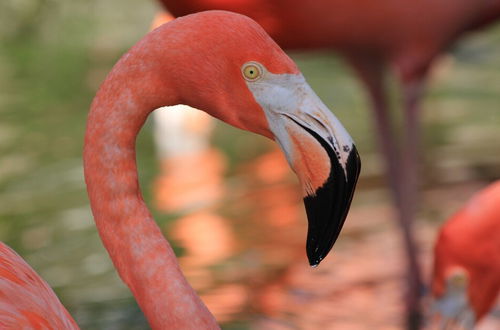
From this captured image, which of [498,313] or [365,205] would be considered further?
[365,205]

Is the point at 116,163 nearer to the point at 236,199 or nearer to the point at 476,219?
the point at 476,219

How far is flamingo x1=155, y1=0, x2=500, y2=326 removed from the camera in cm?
373

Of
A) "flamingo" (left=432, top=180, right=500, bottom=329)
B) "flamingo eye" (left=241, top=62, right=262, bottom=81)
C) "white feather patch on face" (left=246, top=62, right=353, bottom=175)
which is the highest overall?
"flamingo eye" (left=241, top=62, right=262, bottom=81)

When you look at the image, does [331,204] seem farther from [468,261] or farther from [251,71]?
[468,261]

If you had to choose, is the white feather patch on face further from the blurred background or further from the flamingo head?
the blurred background

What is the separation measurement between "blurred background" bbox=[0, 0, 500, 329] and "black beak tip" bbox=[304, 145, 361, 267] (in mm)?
1767

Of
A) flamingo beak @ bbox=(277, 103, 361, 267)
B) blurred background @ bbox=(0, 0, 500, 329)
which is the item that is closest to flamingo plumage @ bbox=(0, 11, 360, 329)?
flamingo beak @ bbox=(277, 103, 361, 267)

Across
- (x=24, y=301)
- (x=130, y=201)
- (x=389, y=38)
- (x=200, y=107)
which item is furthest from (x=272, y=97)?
(x=389, y=38)

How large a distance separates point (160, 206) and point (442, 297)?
1.83 meters

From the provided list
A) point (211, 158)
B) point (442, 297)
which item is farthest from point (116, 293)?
point (211, 158)

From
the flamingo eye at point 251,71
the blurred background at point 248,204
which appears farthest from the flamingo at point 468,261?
the flamingo eye at point 251,71

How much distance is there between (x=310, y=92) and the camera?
1.87 metres

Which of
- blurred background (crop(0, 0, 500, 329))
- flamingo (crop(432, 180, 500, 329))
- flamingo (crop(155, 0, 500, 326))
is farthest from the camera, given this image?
blurred background (crop(0, 0, 500, 329))

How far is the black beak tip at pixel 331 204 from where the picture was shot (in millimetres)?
1836
